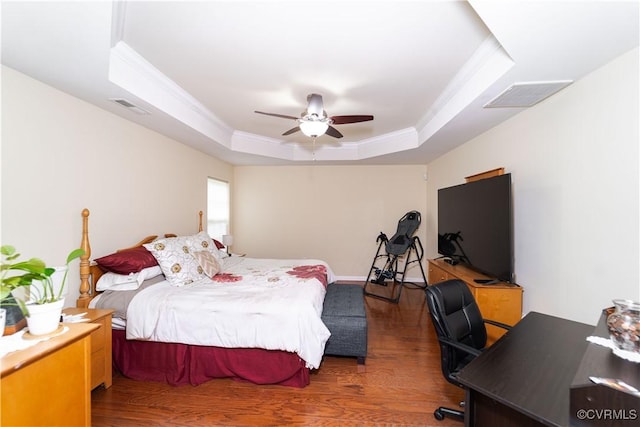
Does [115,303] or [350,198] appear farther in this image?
[350,198]

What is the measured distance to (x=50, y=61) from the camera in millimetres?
1681

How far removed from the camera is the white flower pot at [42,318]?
51.1 inches

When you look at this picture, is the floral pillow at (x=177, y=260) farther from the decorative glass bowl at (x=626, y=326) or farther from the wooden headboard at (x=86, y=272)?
the decorative glass bowl at (x=626, y=326)

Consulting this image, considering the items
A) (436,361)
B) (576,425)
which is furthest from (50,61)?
(436,361)

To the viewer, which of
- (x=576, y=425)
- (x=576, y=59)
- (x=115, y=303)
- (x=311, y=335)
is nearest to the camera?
(x=576, y=425)

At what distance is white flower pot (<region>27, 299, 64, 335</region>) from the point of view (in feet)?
4.26

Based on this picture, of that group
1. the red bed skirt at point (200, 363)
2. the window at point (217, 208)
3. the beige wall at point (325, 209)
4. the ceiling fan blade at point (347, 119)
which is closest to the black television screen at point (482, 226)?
the ceiling fan blade at point (347, 119)

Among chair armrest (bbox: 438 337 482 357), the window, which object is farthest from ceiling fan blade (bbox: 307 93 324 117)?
the window

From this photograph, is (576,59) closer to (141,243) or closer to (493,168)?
(493,168)

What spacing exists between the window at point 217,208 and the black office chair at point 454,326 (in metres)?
3.80

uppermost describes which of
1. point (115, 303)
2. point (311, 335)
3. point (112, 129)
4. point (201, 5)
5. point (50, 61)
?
point (201, 5)

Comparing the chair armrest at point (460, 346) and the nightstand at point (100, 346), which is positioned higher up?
the chair armrest at point (460, 346)

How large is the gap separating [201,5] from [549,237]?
3047 millimetres

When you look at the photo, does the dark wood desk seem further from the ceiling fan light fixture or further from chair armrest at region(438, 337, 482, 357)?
the ceiling fan light fixture
